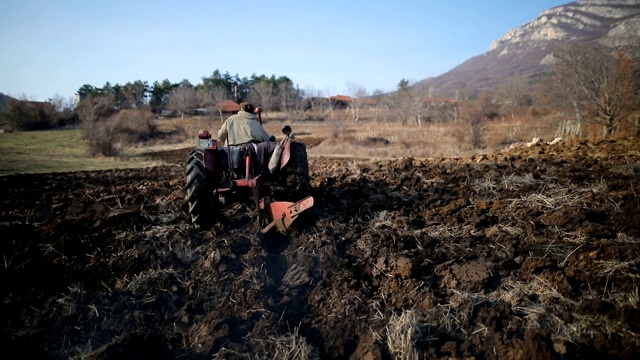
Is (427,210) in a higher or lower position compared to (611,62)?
lower

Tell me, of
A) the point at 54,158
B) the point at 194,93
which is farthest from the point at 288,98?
the point at 54,158

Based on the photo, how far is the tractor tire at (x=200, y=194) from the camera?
4633 mm

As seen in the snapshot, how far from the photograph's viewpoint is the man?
5078 mm

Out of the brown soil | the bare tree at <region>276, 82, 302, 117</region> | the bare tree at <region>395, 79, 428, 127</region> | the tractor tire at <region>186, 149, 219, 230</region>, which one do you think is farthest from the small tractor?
the bare tree at <region>276, 82, 302, 117</region>

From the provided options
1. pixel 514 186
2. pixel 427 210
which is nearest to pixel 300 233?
pixel 427 210

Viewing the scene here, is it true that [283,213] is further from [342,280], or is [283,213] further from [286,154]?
[342,280]

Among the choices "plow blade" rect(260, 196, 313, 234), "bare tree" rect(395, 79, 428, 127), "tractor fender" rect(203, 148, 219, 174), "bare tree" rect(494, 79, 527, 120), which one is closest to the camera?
"plow blade" rect(260, 196, 313, 234)

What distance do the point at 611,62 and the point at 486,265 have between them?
62.4ft

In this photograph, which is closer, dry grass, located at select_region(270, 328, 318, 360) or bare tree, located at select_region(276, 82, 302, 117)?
dry grass, located at select_region(270, 328, 318, 360)

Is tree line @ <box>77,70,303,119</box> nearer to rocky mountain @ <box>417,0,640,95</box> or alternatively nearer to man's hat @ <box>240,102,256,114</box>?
rocky mountain @ <box>417,0,640,95</box>

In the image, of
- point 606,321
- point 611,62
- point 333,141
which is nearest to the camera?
point 606,321

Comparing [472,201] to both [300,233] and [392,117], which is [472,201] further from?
[392,117]

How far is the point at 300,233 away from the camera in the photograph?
4523 millimetres

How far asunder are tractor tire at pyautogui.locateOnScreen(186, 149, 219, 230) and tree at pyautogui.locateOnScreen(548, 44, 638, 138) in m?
17.4
